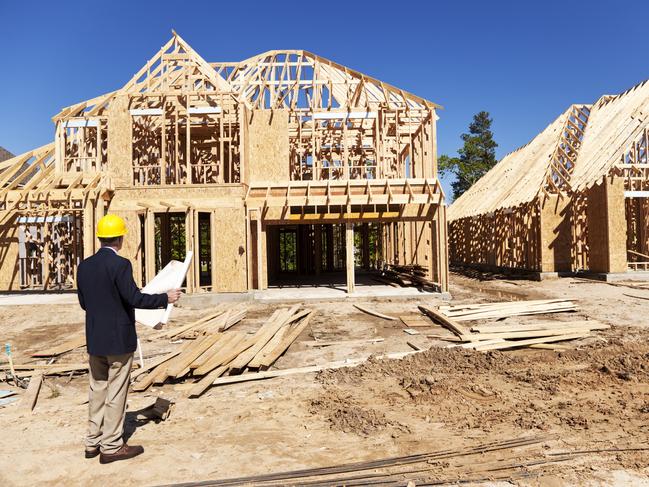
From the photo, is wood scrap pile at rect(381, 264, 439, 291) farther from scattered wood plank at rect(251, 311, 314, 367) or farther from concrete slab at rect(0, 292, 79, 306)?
concrete slab at rect(0, 292, 79, 306)

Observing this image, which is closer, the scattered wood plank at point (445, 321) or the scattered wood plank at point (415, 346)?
the scattered wood plank at point (415, 346)

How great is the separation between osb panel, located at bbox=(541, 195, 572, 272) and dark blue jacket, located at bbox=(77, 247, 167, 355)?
64.7 feet

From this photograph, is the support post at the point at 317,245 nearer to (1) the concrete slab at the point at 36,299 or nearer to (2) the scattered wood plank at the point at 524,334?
(1) the concrete slab at the point at 36,299

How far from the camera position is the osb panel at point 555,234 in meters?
20.1

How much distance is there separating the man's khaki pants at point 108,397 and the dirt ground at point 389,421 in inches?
9.8

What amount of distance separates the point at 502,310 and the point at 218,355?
7124 millimetres

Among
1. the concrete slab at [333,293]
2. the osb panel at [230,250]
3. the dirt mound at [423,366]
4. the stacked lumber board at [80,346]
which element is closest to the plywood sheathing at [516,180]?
the concrete slab at [333,293]

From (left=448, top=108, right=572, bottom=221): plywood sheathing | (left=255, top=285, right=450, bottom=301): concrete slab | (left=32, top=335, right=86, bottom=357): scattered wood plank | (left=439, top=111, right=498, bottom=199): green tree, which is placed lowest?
(left=32, top=335, right=86, bottom=357): scattered wood plank

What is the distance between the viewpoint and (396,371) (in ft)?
21.9

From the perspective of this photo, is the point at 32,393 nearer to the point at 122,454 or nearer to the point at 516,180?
the point at 122,454

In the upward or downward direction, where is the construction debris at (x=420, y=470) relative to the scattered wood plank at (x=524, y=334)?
downward

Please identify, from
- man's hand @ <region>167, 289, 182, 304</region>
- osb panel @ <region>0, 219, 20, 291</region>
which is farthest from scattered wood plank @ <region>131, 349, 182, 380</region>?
osb panel @ <region>0, 219, 20, 291</region>

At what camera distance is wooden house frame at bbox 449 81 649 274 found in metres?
18.8

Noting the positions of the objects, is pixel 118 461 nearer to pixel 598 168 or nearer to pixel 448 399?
pixel 448 399
